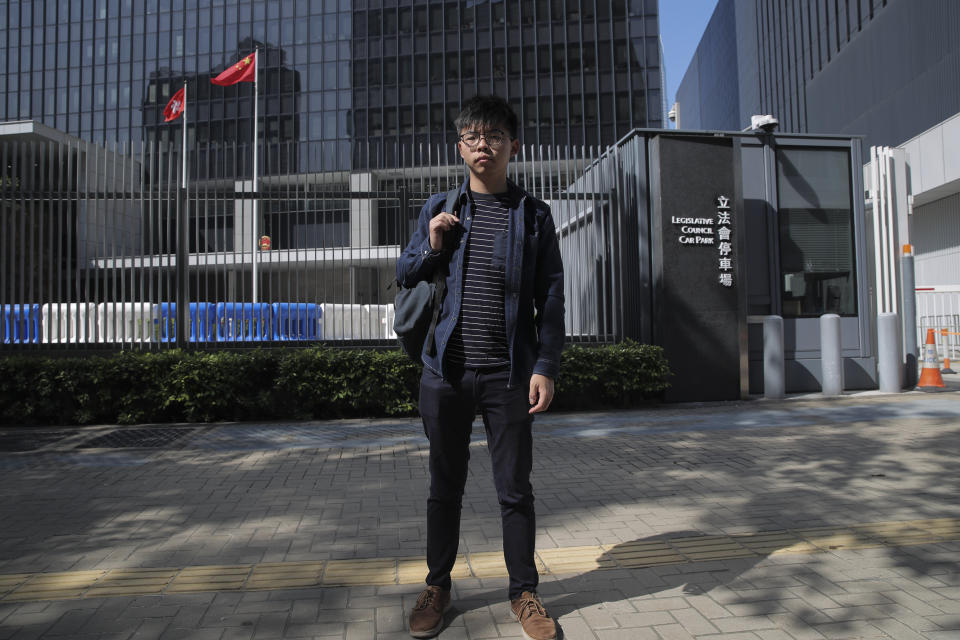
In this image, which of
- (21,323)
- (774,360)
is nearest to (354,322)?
(21,323)

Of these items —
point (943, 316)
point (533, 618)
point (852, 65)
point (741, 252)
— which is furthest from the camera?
point (852, 65)

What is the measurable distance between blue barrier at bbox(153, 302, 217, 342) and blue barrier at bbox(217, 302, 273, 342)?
0.11m

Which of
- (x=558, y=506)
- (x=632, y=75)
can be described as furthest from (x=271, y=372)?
(x=632, y=75)

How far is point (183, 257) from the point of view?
369 inches

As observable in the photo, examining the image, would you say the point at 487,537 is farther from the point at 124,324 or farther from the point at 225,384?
the point at 124,324

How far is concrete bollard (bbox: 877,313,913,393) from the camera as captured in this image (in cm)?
1023

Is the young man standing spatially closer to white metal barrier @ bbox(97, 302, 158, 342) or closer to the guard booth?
the guard booth

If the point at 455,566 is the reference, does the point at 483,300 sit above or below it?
above

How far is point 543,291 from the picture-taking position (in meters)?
2.89

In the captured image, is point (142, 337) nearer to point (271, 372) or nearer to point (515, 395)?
point (271, 372)

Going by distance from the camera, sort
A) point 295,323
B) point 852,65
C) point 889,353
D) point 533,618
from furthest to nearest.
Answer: point 852,65, point 889,353, point 295,323, point 533,618

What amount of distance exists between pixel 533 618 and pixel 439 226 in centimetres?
158

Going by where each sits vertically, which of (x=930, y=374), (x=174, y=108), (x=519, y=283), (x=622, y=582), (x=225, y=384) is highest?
(x=174, y=108)

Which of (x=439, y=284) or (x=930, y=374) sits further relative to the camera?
(x=930, y=374)
